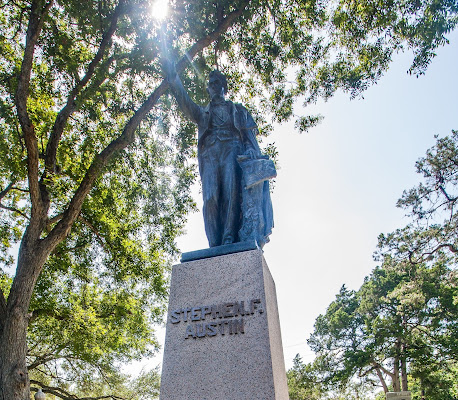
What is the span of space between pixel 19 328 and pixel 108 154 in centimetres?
432

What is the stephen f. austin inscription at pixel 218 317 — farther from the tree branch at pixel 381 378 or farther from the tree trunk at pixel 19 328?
the tree branch at pixel 381 378

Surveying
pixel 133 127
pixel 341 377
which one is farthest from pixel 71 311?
pixel 341 377

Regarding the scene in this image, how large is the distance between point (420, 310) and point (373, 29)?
814 inches

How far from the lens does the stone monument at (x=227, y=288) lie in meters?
3.39

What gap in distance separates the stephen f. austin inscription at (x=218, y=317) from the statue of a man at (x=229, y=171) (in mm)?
923

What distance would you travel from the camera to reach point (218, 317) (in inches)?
146

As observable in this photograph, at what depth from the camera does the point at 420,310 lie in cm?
2462

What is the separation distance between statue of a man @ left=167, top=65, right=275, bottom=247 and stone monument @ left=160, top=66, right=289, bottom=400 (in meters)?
0.01

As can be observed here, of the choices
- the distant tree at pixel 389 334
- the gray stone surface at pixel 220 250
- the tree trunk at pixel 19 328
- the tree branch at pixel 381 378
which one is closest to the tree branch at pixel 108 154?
the tree trunk at pixel 19 328

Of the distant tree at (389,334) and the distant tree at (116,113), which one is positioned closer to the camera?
the distant tree at (116,113)

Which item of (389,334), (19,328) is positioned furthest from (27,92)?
(389,334)

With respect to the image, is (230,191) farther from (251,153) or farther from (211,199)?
(251,153)

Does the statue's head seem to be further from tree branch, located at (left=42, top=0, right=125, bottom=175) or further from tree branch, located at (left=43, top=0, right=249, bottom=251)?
tree branch, located at (left=42, top=0, right=125, bottom=175)

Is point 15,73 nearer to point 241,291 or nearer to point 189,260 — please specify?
point 189,260
